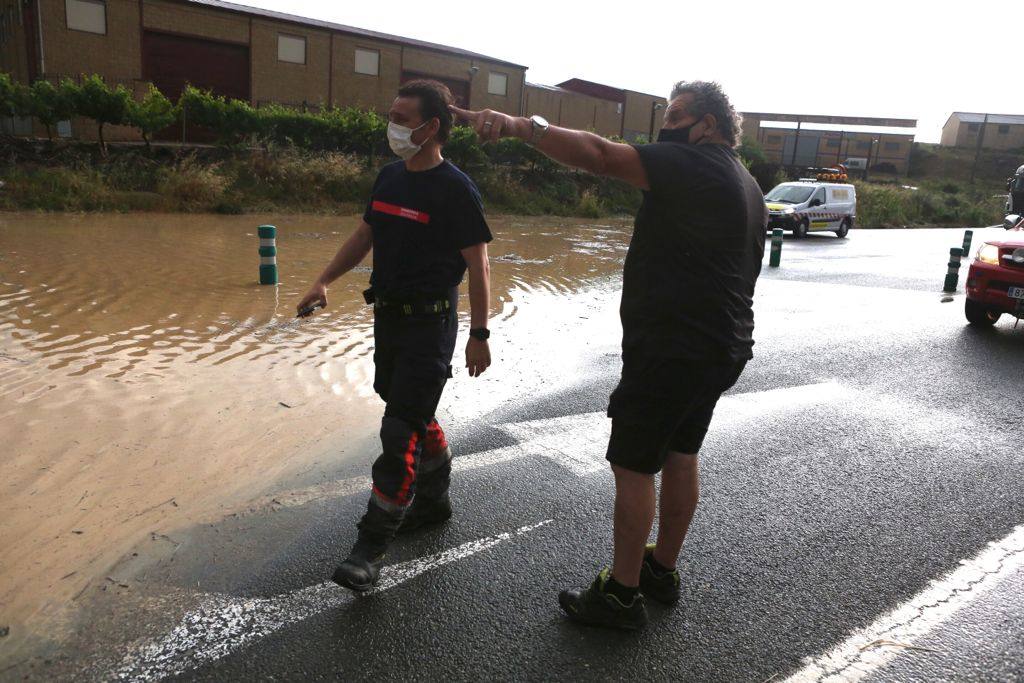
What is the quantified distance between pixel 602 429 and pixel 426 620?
263 centimetres

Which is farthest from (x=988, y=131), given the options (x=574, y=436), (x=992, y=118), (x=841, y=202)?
(x=574, y=436)

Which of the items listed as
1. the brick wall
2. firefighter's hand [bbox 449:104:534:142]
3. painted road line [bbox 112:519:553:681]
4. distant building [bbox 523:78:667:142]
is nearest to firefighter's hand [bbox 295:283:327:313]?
painted road line [bbox 112:519:553:681]

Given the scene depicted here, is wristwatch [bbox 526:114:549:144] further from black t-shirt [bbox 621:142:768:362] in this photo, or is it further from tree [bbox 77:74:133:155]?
tree [bbox 77:74:133:155]

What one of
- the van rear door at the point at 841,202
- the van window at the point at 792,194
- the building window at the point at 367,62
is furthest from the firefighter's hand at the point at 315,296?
the building window at the point at 367,62

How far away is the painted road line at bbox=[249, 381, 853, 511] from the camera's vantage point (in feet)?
13.7

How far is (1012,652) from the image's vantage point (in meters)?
2.92

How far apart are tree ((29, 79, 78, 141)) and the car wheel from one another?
2002cm

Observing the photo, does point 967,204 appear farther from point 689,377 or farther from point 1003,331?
point 689,377

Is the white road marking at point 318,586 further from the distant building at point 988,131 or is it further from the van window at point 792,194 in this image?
the distant building at point 988,131

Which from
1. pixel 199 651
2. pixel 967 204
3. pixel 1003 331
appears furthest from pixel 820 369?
pixel 967 204

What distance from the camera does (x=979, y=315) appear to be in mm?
9500

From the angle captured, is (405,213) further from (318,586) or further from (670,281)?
(318,586)

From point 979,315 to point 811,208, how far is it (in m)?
15.9

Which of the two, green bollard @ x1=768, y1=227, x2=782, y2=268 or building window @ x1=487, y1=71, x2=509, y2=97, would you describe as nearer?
green bollard @ x1=768, y1=227, x2=782, y2=268
